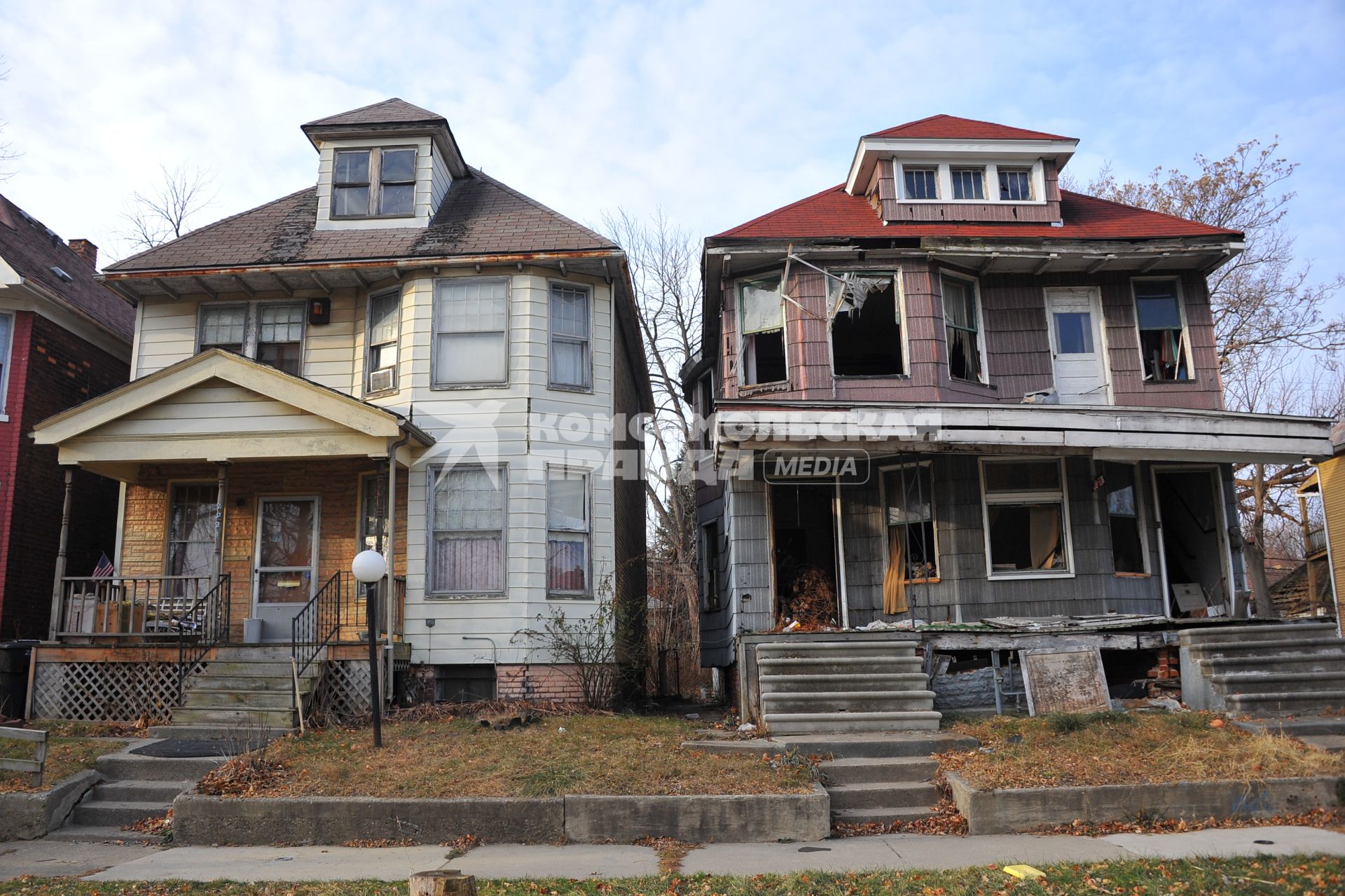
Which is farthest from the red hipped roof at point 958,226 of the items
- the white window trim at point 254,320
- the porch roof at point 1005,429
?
the white window trim at point 254,320

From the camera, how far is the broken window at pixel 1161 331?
1488 centimetres

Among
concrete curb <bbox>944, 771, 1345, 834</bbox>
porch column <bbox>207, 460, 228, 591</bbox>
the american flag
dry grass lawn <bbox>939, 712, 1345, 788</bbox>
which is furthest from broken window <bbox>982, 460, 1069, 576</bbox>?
the american flag

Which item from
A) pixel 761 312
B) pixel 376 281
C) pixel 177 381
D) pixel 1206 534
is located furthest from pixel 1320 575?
pixel 177 381

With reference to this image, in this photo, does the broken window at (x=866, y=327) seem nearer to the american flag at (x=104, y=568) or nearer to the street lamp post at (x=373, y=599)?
the street lamp post at (x=373, y=599)

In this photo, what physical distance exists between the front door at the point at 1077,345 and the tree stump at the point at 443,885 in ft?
39.8

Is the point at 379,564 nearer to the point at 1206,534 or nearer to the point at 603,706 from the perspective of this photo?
the point at 603,706

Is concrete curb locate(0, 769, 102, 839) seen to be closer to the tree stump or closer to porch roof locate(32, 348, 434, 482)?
porch roof locate(32, 348, 434, 482)

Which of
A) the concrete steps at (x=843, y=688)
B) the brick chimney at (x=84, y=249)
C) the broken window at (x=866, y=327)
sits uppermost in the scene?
the brick chimney at (x=84, y=249)

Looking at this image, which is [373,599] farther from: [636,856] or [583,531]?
[583,531]

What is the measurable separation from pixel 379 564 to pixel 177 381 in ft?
15.7

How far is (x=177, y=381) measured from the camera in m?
12.9

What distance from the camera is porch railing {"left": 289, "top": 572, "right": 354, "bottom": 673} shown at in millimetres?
12488

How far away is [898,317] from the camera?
47.0 ft

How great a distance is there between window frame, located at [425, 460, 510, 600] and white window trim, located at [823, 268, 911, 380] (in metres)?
4.98
